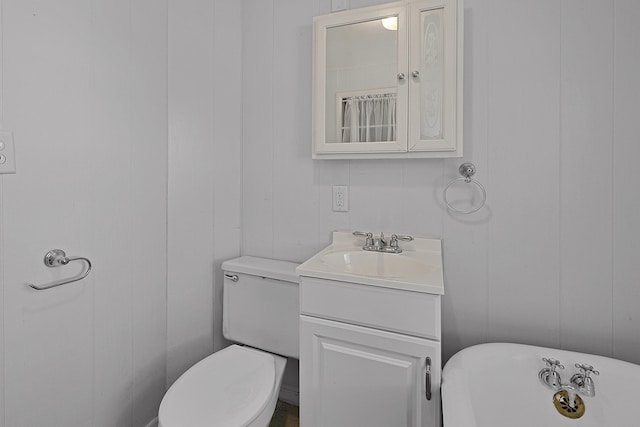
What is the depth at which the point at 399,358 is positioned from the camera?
43.5 inches

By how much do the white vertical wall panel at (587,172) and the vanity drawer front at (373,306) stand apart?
68cm

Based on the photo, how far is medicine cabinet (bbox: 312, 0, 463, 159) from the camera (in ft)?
4.46

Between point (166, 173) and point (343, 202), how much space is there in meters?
0.83

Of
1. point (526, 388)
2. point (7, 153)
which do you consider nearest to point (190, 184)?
point (7, 153)

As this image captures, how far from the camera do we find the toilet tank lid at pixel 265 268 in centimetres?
155

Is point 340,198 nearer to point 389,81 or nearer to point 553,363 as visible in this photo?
point 389,81

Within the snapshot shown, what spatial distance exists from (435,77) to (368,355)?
3.65ft

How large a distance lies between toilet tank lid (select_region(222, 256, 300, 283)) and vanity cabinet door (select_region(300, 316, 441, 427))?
357 mm

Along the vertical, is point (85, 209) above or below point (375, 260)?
above

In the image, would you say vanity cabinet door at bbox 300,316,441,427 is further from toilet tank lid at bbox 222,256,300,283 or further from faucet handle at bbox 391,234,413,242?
faucet handle at bbox 391,234,413,242

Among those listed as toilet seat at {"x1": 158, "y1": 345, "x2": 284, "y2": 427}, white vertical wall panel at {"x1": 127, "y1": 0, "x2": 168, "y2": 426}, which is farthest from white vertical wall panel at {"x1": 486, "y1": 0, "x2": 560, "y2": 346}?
white vertical wall panel at {"x1": 127, "y1": 0, "x2": 168, "y2": 426}

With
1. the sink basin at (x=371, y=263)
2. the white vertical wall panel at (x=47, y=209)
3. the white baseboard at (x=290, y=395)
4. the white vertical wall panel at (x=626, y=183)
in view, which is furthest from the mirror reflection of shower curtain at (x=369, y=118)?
the white baseboard at (x=290, y=395)

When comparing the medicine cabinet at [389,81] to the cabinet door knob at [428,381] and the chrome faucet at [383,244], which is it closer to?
the chrome faucet at [383,244]

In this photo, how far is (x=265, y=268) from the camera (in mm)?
1614
